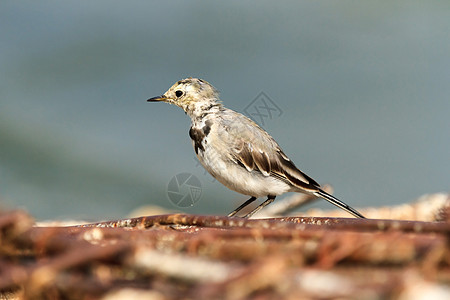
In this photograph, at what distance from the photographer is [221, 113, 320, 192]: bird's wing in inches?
93.6

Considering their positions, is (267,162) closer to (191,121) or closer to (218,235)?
(191,121)

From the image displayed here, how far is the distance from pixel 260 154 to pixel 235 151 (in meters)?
0.13

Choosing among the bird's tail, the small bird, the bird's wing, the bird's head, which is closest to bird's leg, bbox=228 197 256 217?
the small bird

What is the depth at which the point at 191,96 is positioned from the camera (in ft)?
8.42

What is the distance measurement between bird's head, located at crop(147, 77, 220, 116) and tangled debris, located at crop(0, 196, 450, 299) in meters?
1.87

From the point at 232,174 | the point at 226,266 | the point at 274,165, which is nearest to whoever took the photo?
the point at 226,266

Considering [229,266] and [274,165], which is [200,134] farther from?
[229,266]

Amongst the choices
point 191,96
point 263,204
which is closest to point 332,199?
point 263,204

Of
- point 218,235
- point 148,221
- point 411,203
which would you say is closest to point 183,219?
point 148,221

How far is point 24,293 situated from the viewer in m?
0.63

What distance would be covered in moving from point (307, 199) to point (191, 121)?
23.0 inches

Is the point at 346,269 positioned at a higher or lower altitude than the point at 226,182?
lower

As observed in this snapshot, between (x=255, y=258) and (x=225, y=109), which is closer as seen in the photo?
(x=255, y=258)

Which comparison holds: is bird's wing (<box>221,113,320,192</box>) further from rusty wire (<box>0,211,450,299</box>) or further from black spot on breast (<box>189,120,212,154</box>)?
rusty wire (<box>0,211,450,299</box>)
